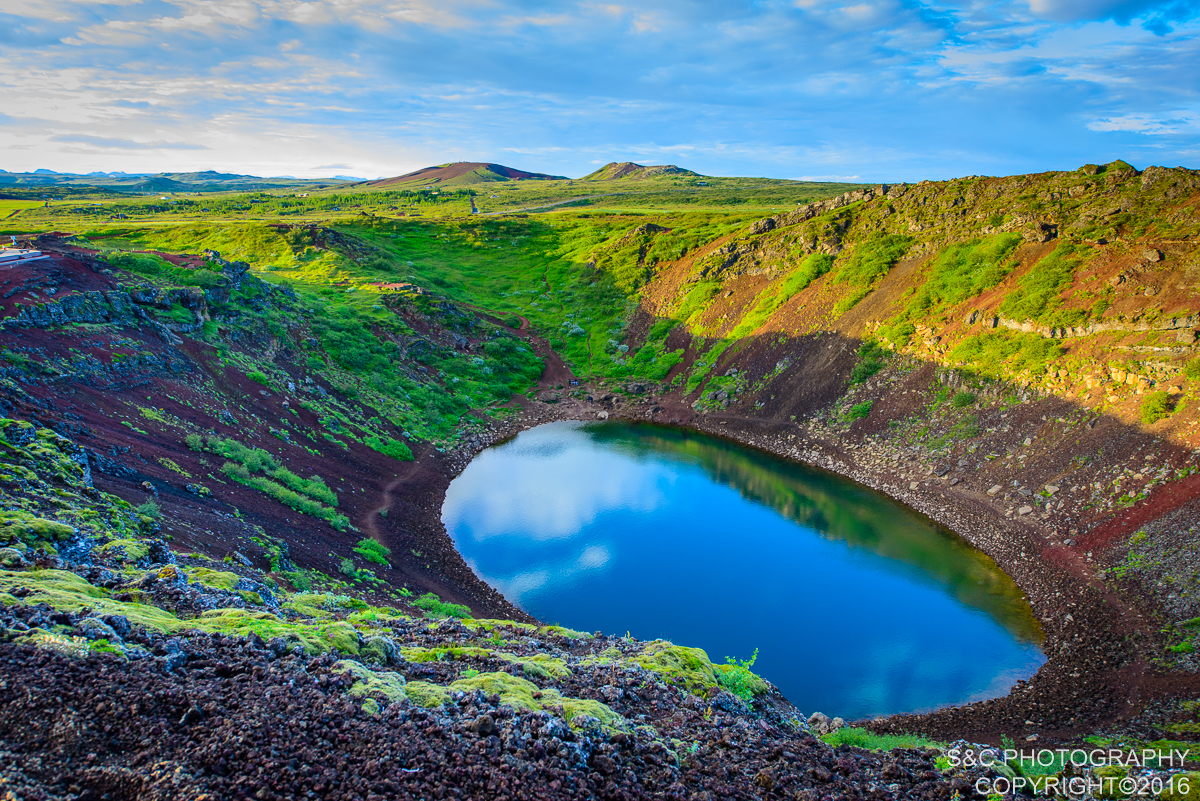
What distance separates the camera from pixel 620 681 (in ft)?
41.9

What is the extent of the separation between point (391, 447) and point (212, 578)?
27844mm

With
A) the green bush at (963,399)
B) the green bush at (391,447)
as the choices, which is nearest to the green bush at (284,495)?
the green bush at (391,447)

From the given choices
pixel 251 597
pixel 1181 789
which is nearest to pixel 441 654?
pixel 251 597

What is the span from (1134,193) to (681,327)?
1578 inches

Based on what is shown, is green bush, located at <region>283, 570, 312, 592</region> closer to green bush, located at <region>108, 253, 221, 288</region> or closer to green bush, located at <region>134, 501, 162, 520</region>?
green bush, located at <region>134, 501, 162, 520</region>

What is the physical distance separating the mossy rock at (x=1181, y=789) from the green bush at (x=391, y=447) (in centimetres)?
3986

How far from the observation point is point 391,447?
136 ft

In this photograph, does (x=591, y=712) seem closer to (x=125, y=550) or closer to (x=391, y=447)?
(x=125, y=550)

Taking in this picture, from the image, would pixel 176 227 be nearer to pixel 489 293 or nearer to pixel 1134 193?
pixel 489 293

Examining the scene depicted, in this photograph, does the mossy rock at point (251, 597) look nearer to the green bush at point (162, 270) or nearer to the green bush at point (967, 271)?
the green bush at point (162, 270)

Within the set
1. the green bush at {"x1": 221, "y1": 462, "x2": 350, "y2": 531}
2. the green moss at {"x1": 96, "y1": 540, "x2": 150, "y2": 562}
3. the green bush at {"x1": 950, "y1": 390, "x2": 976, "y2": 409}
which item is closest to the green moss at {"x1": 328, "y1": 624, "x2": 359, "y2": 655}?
the green moss at {"x1": 96, "y1": 540, "x2": 150, "y2": 562}

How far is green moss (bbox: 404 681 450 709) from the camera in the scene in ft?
32.5

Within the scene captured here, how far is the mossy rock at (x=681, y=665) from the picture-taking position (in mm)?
13469

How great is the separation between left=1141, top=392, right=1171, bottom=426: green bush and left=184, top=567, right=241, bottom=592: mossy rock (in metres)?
43.1
